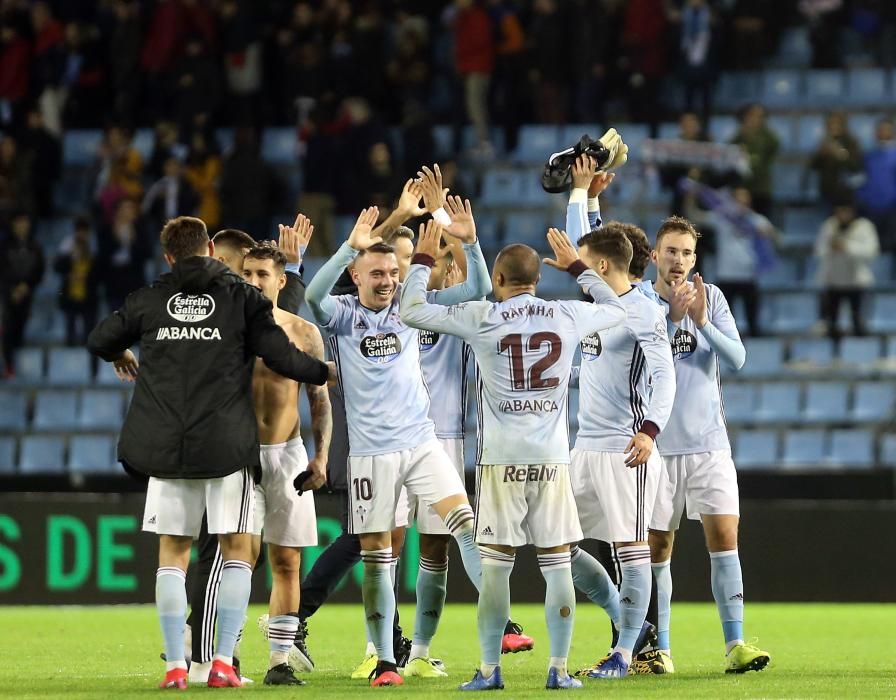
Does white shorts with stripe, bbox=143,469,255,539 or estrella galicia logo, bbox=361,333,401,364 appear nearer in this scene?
white shorts with stripe, bbox=143,469,255,539

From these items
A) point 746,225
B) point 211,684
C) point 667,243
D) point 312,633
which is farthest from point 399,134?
point 211,684

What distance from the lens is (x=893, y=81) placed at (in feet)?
66.9

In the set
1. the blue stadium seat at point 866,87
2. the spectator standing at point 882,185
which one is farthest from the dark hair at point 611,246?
the blue stadium seat at point 866,87

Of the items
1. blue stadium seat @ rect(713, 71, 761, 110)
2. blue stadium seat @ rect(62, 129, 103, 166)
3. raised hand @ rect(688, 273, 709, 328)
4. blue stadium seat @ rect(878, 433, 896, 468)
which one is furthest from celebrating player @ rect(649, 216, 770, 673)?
blue stadium seat @ rect(62, 129, 103, 166)

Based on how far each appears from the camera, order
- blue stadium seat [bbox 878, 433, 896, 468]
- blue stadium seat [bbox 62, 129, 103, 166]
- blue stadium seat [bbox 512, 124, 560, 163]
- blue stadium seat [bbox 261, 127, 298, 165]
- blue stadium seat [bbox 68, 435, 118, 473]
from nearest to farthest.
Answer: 1. blue stadium seat [bbox 878, 433, 896, 468]
2. blue stadium seat [bbox 68, 435, 118, 473]
3. blue stadium seat [bbox 512, 124, 560, 163]
4. blue stadium seat [bbox 261, 127, 298, 165]
5. blue stadium seat [bbox 62, 129, 103, 166]

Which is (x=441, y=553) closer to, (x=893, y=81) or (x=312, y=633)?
(x=312, y=633)

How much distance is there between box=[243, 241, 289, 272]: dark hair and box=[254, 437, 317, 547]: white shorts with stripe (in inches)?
36.1

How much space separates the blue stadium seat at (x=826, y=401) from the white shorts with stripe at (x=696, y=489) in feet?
28.7

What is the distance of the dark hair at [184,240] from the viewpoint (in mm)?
7852

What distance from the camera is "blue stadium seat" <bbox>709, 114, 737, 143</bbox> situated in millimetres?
19891

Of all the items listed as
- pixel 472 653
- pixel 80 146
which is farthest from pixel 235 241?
pixel 80 146

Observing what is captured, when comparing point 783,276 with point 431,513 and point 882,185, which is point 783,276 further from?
point 431,513

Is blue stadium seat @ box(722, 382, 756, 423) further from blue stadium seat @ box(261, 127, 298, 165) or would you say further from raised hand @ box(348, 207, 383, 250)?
raised hand @ box(348, 207, 383, 250)

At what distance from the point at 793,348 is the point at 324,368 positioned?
1107cm
